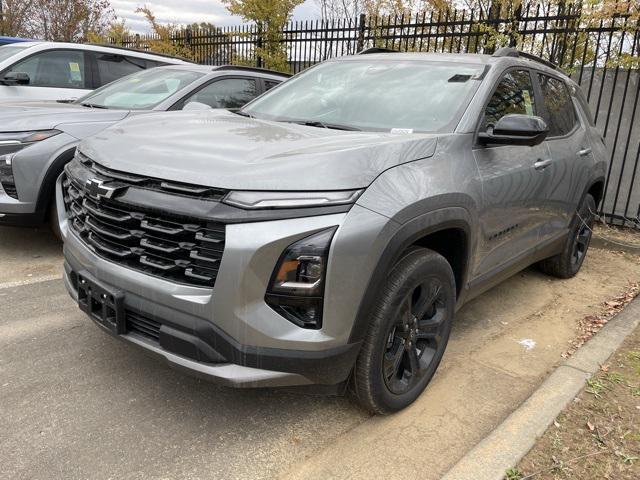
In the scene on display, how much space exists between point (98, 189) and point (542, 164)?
2.82 meters

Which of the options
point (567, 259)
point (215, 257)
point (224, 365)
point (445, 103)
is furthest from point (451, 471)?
point (567, 259)

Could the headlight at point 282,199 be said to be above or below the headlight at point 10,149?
above

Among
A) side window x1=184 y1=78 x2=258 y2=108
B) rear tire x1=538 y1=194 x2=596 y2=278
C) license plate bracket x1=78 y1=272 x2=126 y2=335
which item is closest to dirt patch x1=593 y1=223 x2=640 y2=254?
rear tire x1=538 y1=194 x2=596 y2=278

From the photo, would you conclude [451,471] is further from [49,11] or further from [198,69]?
[49,11]

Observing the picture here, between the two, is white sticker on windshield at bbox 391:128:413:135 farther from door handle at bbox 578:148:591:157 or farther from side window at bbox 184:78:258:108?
side window at bbox 184:78:258:108

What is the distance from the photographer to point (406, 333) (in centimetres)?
264

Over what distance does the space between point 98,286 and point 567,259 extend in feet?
13.3

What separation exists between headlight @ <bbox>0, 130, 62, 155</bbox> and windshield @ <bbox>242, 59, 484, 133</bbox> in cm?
191

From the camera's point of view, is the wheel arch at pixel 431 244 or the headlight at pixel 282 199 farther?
the wheel arch at pixel 431 244

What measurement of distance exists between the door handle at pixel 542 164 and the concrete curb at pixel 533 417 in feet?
4.02

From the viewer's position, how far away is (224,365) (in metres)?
2.15

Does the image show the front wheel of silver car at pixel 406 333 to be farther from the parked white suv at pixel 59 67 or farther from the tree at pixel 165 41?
the tree at pixel 165 41

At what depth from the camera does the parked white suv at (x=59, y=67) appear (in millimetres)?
6535

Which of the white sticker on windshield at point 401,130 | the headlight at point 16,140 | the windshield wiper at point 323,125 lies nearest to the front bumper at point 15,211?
the headlight at point 16,140
